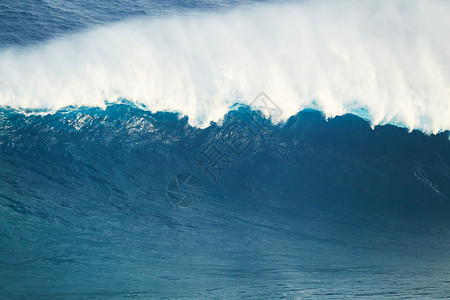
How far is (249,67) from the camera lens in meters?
14.3

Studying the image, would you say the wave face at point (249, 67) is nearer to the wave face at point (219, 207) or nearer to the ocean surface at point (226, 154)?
the ocean surface at point (226, 154)

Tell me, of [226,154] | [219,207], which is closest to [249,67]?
[226,154]

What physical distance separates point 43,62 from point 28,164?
399 centimetres

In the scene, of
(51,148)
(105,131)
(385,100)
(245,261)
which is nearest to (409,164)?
(385,100)

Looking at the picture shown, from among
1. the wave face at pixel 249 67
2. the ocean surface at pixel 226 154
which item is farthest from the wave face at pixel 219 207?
the wave face at pixel 249 67

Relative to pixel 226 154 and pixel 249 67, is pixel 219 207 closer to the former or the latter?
pixel 226 154

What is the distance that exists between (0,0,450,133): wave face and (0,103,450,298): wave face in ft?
2.00

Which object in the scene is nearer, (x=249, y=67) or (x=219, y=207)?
(x=219, y=207)

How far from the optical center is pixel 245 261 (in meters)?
10.5

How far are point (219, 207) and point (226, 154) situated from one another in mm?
1753

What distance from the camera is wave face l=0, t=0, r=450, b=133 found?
13516 millimetres

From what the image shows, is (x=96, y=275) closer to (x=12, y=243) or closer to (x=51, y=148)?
(x=12, y=243)

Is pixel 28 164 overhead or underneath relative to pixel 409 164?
underneath

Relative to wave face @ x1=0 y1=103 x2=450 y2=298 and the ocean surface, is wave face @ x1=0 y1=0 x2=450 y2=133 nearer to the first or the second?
the ocean surface
